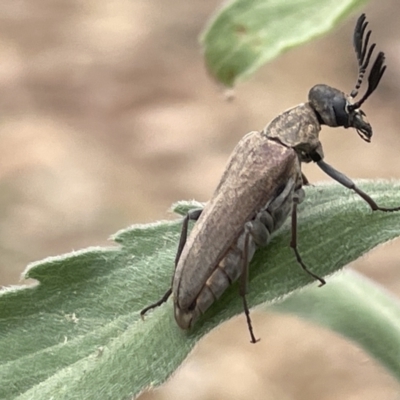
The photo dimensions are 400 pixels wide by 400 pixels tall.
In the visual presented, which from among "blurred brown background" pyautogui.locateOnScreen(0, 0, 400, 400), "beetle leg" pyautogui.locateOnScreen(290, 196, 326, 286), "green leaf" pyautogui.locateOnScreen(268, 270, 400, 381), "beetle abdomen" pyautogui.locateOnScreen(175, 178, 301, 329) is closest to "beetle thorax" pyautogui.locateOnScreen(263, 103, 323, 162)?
"beetle abdomen" pyautogui.locateOnScreen(175, 178, 301, 329)

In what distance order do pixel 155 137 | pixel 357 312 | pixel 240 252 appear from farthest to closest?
pixel 155 137
pixel 357 312
pixel 240 252

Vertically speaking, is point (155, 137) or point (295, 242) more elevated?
point (155, 137)

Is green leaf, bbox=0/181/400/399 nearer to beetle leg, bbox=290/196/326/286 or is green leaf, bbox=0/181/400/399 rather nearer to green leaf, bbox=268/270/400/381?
beetle leg, bbox=290/196/326/286

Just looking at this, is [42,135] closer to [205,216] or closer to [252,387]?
[252,387]

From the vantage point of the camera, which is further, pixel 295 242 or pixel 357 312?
pixel 357 312

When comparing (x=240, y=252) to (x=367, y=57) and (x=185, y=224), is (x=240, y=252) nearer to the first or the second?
(x=185, y=224)

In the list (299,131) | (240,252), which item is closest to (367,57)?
(299,131)
